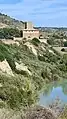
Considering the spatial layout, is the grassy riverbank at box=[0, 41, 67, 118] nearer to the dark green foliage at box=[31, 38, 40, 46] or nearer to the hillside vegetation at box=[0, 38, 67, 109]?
the hillside vegetation at box=[0, 38, 67, 109]

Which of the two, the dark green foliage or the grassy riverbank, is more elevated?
the dark green foliage

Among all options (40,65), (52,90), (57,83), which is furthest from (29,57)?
(52,90)

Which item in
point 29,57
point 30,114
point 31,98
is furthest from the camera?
point 29,57

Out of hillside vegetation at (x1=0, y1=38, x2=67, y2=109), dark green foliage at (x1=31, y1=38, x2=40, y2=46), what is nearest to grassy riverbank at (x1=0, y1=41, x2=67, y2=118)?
hillside vegetation at (x1=0, y1=38, x2=67, y2=109)

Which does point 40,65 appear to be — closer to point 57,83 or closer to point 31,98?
point 57,83

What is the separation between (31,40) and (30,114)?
6250cm

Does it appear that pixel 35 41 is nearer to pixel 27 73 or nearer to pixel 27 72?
pixel 27 72

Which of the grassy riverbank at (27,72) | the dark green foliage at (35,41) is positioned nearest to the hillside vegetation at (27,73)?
the grassy riverbank at (27,72)

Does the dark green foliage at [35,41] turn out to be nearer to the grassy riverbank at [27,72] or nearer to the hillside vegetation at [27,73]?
the grassy riverbank at [27,72]

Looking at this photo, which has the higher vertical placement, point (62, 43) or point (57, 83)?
point (62, 43)

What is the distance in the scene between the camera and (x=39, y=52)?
224 ft

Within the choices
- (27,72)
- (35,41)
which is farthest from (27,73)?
(35,41)

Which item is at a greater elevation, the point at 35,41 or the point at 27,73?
the point at 35,41

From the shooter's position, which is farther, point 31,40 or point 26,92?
point 31,40
